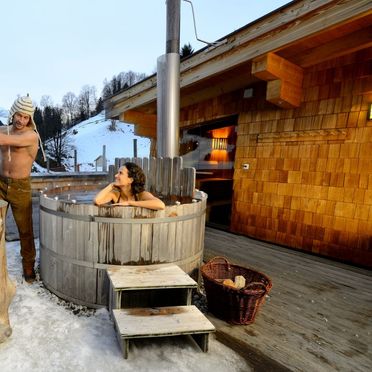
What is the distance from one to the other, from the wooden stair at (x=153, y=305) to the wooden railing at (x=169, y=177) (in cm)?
108

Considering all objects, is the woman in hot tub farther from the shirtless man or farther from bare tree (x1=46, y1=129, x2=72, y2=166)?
bare tree (x1=46, y1=129, x2=72, y2=166)

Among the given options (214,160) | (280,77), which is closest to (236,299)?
(280,77)

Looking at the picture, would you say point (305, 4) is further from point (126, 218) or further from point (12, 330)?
point (12, 330)

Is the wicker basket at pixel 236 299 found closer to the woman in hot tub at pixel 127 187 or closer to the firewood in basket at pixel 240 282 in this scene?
the firewood in basket at pixel 240 282

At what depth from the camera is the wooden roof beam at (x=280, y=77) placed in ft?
12.2

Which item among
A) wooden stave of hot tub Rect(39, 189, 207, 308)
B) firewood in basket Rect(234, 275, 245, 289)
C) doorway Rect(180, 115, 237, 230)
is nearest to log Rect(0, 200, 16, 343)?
wooden stave of hot tub Rect(39, 189, 207, 308)

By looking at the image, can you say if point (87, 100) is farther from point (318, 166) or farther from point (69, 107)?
point (318, 166)

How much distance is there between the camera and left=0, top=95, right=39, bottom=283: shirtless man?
2822 mm

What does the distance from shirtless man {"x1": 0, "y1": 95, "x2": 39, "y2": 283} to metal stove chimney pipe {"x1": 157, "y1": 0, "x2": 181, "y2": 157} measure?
1641 millimetres

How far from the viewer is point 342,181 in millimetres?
3916

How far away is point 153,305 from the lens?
2527mm

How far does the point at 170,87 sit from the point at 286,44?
156 cm

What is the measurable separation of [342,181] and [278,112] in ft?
4.91

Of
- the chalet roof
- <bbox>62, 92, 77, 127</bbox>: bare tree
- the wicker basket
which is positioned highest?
<bbox>62, 92, 77, 127</bbox>: bare tree
